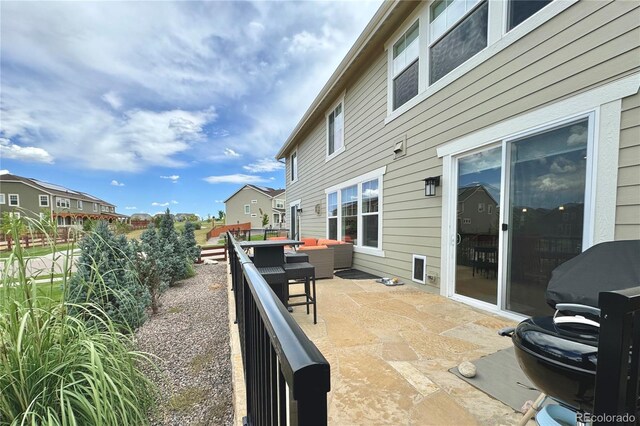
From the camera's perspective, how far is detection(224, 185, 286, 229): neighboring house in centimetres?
3416

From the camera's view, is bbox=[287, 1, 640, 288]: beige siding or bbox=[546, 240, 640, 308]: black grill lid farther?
bbox=[287, 1, 640, 288]: beige siding

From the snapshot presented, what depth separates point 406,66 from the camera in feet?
16.3

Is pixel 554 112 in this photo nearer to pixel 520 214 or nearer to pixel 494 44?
pixel 520 214

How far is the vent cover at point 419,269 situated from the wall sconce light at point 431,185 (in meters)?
1.08

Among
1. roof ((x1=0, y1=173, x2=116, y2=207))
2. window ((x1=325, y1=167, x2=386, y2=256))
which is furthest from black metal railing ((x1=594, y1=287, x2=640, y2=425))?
roof ((x1=0, y1=173, x2=116, y2=207))

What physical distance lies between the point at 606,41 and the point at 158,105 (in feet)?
44.7

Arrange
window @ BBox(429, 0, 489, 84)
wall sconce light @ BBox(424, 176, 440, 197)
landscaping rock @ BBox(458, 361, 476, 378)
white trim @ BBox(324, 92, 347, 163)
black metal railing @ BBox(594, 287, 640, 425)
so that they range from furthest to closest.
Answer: white trim @ BBox(324, 92, 347, 163) → wall sconce light @ BBox(424, 176, 440, 197) → window @ BBox(429, 0, 489, 84) → landscaping rock @ BBox(458, 361, 476, 378) → black metal railing @ BBox(594, 287, 640, 425)

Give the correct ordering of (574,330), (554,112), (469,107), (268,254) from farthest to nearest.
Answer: (469,107) → (268,254) → (554,112) → (574,330)

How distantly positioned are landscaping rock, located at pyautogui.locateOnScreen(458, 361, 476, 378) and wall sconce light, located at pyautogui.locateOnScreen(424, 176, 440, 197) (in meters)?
2.68

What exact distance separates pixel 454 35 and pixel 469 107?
1177 mm

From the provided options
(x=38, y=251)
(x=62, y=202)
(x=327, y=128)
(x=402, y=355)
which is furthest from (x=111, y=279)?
(x=62, y=202)

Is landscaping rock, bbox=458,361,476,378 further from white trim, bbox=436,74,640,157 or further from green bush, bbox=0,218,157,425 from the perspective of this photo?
white trim, bbox=436,74,640,157

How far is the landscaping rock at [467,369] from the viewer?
212 cm

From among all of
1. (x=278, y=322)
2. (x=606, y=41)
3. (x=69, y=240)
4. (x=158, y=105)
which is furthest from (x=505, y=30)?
(x=158, y=105)
